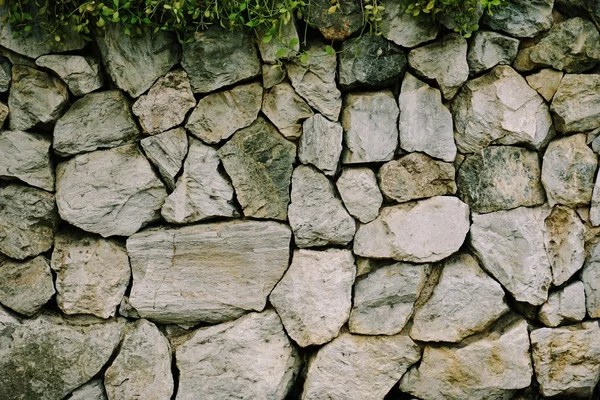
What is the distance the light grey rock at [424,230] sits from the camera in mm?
2582

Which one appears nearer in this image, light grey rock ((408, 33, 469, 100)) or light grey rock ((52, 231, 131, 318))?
light grey rock ((408, 33, 469, 100))

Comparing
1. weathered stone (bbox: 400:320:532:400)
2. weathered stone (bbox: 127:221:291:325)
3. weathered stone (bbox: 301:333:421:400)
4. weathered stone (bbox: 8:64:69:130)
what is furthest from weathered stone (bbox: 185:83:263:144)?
weathered stone (bbox: 400:320:532:400)

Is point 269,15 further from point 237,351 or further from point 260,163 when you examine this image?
point 237,351

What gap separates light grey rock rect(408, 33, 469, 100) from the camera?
2.55 meters

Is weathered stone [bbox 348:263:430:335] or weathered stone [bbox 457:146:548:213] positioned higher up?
weathered stone [bbox 457:146:548:213]

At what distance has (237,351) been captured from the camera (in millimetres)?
2635

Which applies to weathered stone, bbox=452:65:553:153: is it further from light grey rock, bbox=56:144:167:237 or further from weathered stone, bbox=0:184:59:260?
weathered stone, bbox=0:184:59:260

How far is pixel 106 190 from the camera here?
2.62 meters

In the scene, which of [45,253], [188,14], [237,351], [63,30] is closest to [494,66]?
[188,14]

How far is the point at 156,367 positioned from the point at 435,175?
132 cm

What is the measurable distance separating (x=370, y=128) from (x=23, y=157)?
4.41 ft

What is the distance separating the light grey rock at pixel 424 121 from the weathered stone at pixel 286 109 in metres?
0.37

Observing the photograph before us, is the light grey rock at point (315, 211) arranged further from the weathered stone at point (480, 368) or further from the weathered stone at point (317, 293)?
the weathered stone at point (480, 368)

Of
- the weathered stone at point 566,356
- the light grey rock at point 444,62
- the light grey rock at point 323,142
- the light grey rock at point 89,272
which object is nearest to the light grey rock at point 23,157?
the light grey rock at point 89,272
